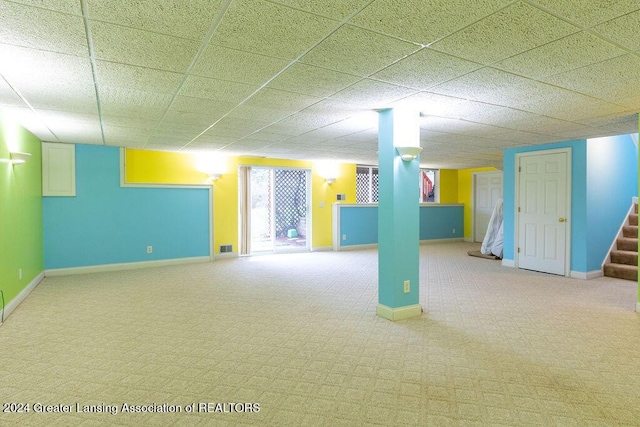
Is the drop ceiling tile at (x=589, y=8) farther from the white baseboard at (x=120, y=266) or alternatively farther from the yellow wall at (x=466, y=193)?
the yellow wall at (x=466, y=193)

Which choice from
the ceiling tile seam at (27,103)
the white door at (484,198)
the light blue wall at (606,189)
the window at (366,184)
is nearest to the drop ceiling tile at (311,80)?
the ceiling tile seam at (27,103)

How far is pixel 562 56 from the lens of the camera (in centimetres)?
227

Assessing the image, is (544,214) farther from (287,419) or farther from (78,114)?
(78,114)

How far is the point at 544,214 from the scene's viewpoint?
19.5 ft

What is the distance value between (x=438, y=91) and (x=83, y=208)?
19.1ft

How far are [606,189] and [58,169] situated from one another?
29.0 ft

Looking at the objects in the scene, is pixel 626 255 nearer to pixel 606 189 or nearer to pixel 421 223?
pixel 606 189

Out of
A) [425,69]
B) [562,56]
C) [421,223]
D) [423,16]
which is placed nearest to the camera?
[423,16]

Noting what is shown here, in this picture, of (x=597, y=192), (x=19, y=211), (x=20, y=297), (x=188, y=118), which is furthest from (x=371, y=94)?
(x=597, y=192)

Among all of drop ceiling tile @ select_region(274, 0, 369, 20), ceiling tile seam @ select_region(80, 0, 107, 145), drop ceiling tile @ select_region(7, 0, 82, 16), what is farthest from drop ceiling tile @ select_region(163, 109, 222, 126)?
drop ceiling tile @ select_region(274, 0, 369, 20)

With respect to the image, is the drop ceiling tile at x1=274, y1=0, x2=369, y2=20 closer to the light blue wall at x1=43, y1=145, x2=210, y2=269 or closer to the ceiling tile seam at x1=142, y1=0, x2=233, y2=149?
the ceiling tile seam at x1=142, y1=0, x2=233, y2=149

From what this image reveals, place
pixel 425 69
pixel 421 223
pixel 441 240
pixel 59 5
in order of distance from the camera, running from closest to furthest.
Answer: pixel 59 5
pixel 425 69
pixel 421 223
pixel 441 240

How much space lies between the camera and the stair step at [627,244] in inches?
229

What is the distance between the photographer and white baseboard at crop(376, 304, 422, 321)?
11.8 feet
